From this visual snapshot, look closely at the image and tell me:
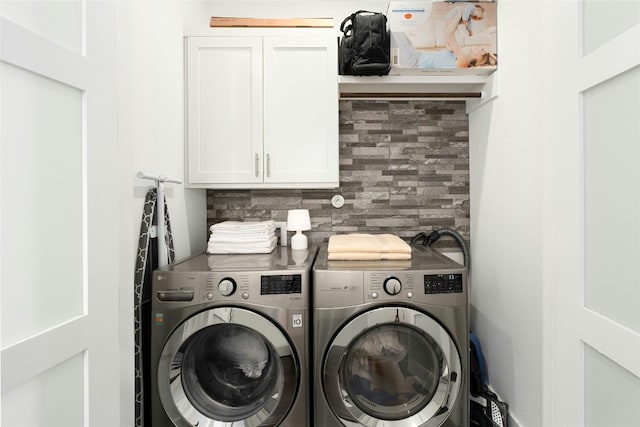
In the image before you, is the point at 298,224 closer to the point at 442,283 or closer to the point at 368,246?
the point at 368,246

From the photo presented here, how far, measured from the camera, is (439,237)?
234 centimetres

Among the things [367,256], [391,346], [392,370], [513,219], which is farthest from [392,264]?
[513,219]

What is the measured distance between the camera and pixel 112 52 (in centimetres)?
109

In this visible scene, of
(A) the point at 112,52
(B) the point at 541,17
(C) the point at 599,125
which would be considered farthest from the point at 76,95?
(B) the point at 541,17

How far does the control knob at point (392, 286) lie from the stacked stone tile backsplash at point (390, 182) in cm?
88

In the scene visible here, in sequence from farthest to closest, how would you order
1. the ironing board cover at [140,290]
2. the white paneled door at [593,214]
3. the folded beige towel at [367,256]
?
the folded beige towel at [367,256] < the ironing board cover at [140,290] < the white paneled door at [593,214]

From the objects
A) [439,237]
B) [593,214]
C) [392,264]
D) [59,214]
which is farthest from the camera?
[439,237]

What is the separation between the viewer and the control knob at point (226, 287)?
1.52 meters

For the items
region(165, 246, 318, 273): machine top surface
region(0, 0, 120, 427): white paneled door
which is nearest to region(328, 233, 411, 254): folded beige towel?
region(165, 246, 318, 273): machine top surface

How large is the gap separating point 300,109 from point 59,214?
1390 millimetres

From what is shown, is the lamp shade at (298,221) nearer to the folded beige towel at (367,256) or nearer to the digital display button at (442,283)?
the folded beige towel at (367,256)

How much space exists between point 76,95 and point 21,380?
692 millimetres

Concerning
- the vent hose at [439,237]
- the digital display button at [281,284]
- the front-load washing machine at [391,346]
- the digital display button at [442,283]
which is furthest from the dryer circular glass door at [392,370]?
the vent hose at [439,237]

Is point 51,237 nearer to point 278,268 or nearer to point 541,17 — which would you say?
point 278,268
